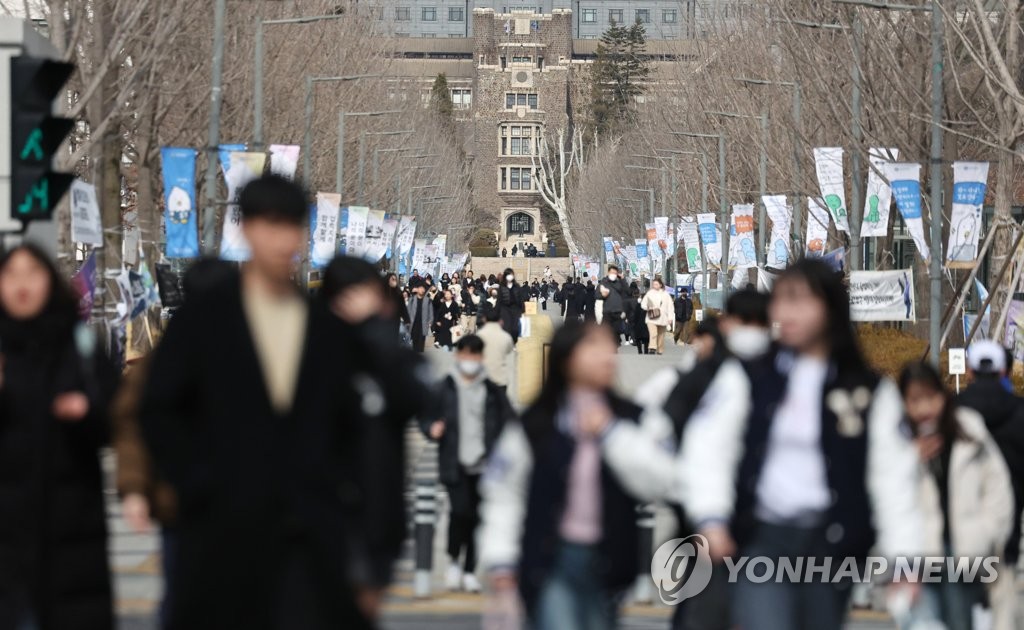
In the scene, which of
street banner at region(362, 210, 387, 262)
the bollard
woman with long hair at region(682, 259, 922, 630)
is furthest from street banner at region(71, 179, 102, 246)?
street banner at region(362, 210, 387, 262)

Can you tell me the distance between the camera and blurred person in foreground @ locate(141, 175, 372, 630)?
483cm

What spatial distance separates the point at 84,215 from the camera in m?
20.7

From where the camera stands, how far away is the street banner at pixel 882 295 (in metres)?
26.1

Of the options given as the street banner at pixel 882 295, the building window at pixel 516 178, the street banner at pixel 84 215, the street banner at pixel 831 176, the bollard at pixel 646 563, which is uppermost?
the building window at pixel 516 178

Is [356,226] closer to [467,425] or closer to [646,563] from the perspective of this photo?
[646,563]

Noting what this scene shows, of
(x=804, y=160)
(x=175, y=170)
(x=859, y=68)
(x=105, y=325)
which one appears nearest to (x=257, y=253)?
(x=105, y=325)

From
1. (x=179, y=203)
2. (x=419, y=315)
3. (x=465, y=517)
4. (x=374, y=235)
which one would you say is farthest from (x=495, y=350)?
(x=374, y=235)

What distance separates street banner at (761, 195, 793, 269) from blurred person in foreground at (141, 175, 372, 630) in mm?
35047

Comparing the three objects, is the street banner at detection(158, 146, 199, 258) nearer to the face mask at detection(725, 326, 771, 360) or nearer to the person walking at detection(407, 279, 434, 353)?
the person walking at detection(407, 279, 434, 353)

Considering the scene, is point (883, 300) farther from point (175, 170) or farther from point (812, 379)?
point (812, 379)

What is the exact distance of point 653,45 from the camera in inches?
6914

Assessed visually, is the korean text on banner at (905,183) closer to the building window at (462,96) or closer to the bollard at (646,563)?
the bollard at (646,563)

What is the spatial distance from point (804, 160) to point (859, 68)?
11.3 meters

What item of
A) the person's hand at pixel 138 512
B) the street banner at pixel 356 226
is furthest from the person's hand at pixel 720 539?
the street banner at pixel 356 226
